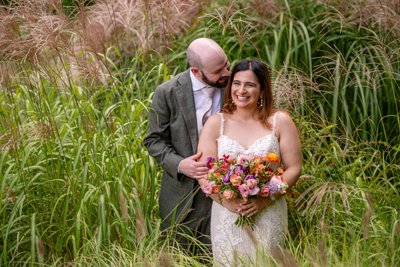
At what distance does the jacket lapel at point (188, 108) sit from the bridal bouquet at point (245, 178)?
45 centimetres

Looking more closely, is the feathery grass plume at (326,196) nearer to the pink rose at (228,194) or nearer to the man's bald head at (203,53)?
the pink rose at (228,194)

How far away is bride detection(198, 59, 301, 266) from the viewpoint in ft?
16.8

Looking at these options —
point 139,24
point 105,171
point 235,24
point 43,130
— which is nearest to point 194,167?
point 105,171

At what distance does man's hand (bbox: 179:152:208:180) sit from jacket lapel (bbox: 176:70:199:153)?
0.70 ft

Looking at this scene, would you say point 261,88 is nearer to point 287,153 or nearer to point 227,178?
point 287,153

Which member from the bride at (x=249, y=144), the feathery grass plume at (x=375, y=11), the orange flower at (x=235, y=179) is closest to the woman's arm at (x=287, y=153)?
the bride at (x=249, y=144)

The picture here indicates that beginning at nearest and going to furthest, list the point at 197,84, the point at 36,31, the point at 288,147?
the point at 288,147 < the point at 197,84 < the point at 36,31

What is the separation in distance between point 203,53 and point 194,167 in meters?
0.68

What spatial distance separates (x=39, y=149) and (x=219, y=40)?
209cm

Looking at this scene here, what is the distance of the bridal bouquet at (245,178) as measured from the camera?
194 inches

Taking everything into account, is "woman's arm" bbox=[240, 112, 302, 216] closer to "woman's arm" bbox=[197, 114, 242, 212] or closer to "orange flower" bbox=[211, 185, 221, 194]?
"orange flower" bbox=[211, 185, 221, 194]

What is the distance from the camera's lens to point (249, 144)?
520 cm

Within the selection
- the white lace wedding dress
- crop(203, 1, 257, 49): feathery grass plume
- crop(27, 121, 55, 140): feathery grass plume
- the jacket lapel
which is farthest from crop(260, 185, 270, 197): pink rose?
crop(27, 121, 55, 140): feathery grass plume

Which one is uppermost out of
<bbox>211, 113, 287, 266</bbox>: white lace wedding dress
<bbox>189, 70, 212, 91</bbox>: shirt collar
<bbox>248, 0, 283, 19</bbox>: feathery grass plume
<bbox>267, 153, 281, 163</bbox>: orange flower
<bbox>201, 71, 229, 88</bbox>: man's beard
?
<bbox>248, 0, 283, 19</bbox>: feathery grass plume
